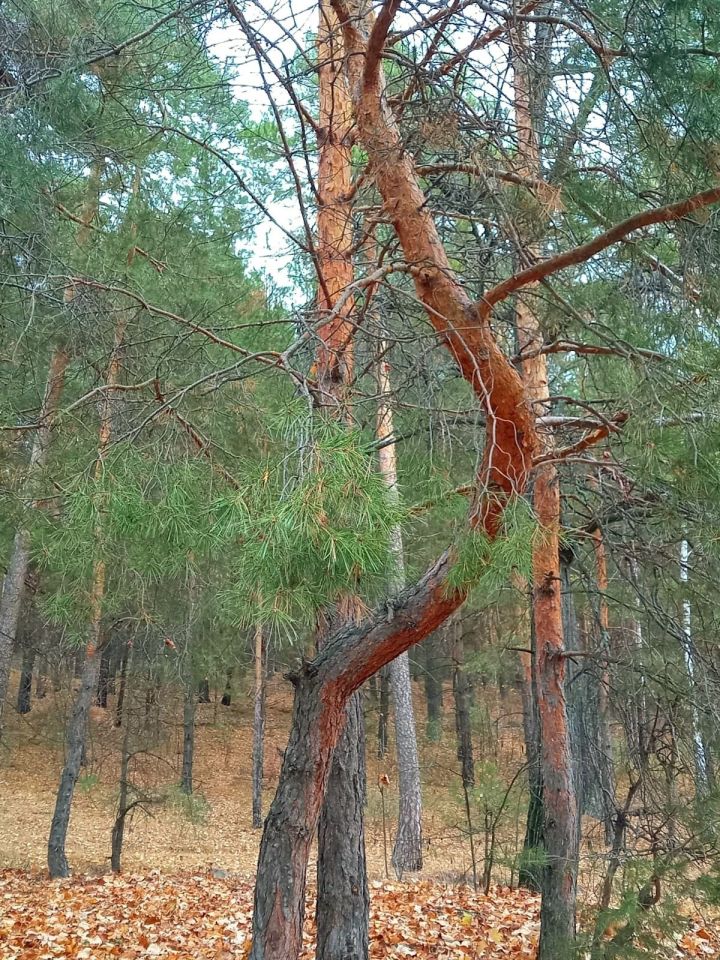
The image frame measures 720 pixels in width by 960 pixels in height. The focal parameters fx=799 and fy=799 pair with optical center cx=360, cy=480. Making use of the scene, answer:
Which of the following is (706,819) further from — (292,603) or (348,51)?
(348,51)

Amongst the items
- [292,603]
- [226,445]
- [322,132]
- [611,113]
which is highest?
[322,132]

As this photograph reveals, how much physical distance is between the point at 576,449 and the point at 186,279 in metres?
3.68

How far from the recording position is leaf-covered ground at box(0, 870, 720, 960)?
5.39 metres

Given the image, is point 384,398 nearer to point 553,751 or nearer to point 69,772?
point 553,751

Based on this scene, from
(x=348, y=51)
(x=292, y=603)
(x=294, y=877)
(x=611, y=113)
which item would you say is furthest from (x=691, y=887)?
(x=348, y=51)

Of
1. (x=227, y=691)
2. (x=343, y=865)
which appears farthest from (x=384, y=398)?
(x=227, y=691)

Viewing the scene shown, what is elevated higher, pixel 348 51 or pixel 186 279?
pixel 186 279

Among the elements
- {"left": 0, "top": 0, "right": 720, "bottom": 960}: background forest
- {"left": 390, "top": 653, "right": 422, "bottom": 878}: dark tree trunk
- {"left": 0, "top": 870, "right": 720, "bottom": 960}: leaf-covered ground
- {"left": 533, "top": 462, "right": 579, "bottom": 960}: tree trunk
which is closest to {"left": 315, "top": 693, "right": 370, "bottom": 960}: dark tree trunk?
{"left": 0, "top": 0, "right": 720, "bottom": 960}: background forest

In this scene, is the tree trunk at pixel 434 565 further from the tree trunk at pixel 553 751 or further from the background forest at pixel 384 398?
the tree trunk at pixel 553 751

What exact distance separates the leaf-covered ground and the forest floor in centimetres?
2

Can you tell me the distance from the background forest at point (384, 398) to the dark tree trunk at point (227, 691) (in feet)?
35.9

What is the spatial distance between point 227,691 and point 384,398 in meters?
17.9

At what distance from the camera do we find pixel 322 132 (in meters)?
4.53

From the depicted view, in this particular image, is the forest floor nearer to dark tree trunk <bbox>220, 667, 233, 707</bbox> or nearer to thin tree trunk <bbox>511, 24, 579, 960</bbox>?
thin tree trunk <bbox>511, 24, 579, 960</bbox>
